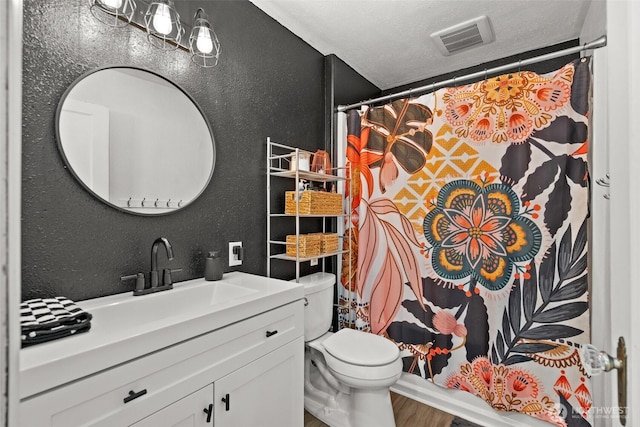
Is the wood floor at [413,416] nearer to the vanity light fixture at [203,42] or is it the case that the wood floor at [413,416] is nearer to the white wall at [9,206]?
the white wall at [9,206]

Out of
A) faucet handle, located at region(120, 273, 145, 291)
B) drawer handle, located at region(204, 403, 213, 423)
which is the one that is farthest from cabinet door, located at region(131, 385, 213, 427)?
faucet handle, located at region(120, 273, 145, 291)

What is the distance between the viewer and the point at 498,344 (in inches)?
69.1

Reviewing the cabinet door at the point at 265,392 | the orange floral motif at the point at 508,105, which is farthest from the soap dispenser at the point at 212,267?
the orange floral motif at the point at 508,105

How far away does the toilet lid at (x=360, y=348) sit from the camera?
62.4 inches

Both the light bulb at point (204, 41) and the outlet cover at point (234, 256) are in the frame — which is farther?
the outlet cover at point (234, 256)

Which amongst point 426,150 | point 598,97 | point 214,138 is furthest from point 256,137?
point 598,97

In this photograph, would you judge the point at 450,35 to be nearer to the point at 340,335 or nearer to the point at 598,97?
the point at 598,97

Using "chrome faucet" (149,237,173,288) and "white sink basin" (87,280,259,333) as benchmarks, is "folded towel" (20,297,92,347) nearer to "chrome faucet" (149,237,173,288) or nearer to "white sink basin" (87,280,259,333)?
"white sink basin" (87,280,259,333)

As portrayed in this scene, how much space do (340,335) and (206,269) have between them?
91cm

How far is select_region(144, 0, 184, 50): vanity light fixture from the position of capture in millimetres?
1298

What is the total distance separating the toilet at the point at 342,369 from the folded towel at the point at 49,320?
110 cm

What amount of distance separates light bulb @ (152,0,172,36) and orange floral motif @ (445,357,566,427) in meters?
2.37

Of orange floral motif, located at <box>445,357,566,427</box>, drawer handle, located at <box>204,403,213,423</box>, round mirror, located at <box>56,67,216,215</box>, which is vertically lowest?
orange floral motif, located at <box>445,357,566,427</box>

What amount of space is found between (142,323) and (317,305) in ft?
3.21
